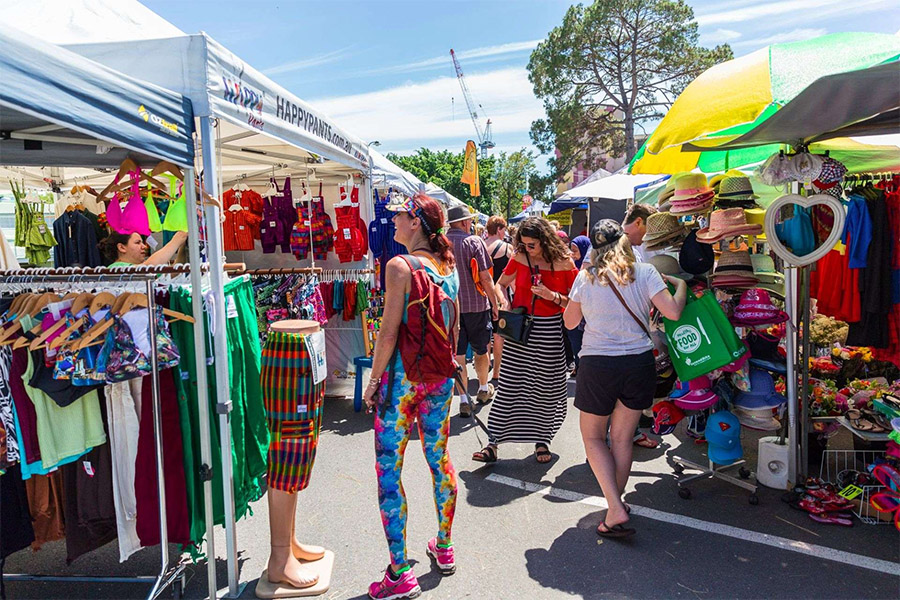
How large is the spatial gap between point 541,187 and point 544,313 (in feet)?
89.9

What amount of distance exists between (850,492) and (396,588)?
2731mm

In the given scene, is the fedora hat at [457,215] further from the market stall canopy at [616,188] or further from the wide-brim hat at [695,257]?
the market stall canopy at [616,188]

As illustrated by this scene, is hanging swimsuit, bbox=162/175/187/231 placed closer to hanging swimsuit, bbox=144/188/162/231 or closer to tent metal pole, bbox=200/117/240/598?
hanging swimsuit, bbox=144/188/162/231

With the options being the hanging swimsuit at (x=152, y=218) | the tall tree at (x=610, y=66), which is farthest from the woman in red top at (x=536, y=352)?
the tall tree at (x=610, y=66)

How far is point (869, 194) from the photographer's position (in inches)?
146

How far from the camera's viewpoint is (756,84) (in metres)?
3.15

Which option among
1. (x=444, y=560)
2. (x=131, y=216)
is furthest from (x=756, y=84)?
(x=131, y=216)

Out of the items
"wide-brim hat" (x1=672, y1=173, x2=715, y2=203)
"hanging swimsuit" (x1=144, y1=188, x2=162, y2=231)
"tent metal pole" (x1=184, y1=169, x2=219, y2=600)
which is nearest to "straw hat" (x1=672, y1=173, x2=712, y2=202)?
"wide-brim hat" (x1=672, y1=173, x2=715, y2=203)

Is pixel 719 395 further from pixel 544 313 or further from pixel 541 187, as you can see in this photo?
pixel 541 187

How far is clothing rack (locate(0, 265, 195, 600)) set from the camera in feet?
8.75

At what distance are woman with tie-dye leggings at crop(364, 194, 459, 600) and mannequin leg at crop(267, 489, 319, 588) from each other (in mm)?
366

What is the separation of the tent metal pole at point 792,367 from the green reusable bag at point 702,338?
1.31 feet

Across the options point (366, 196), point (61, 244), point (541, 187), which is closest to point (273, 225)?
point (366, 196)

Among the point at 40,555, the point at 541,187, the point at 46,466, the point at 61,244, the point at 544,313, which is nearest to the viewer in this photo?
the point at 46,466
